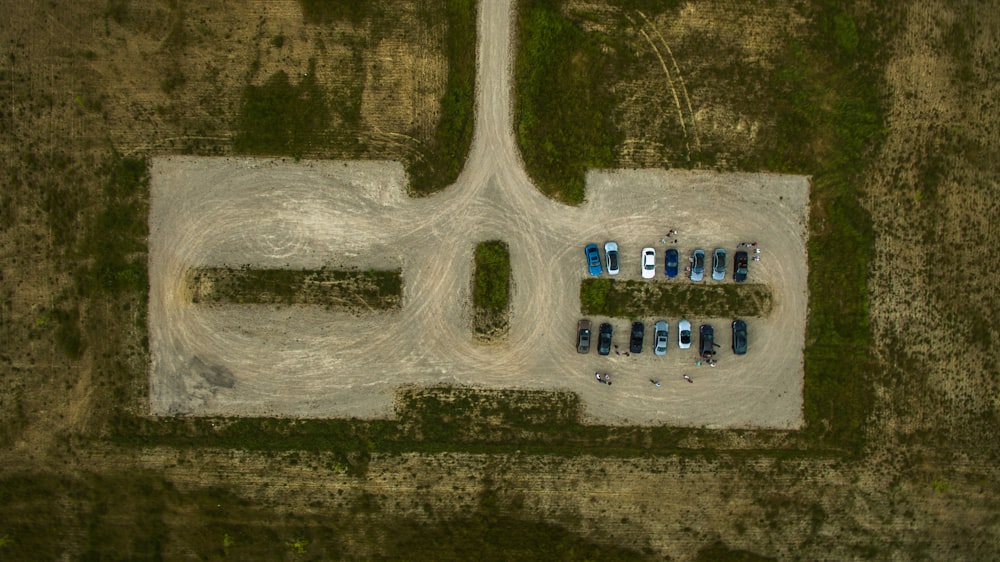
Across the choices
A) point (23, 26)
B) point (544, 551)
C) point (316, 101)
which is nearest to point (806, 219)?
point (544, 551)

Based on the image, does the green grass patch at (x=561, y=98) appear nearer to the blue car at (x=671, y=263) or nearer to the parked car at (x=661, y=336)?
the blue car at (x=671, y=263)

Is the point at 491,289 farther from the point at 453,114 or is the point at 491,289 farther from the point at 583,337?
the point at 453,114

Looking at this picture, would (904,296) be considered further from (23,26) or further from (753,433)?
(23,26)

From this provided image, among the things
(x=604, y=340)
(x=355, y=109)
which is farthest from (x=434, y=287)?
(x=355, y=109)

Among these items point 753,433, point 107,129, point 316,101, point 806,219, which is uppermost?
point 316,101

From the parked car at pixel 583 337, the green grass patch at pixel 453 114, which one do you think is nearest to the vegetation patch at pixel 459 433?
the parked car at pixel 583 337
